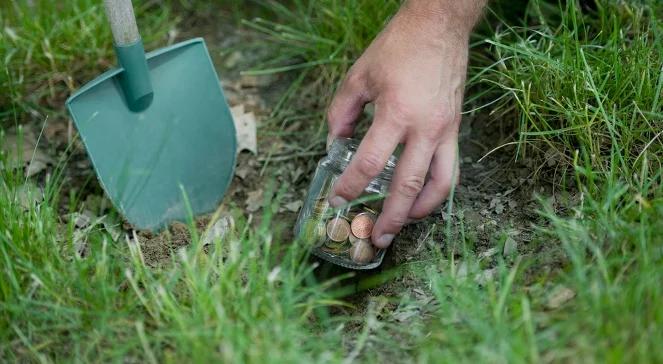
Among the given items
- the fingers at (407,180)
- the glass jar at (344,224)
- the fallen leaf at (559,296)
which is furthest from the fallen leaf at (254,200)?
the fallen leaf at (559,296)

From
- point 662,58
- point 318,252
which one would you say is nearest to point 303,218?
point 318,252

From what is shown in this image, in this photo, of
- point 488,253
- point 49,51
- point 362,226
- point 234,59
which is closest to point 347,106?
point 362,226

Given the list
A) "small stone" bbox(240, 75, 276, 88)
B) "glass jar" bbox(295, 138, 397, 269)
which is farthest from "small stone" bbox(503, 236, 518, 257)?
"small stone" bbox(240, 75, 276, 88)

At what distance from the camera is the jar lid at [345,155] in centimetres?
210

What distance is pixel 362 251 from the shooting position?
2094 mm

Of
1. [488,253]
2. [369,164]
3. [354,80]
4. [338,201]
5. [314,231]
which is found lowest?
[488,253]

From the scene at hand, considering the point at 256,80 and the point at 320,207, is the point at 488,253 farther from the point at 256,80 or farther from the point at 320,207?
the point at 256,80

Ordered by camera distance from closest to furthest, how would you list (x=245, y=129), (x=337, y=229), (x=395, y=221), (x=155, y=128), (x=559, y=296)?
(x=559, y=296)
(x=395, y=221)
(x=337, y=229)
(x=155, y=128)
(x=245, y=129)

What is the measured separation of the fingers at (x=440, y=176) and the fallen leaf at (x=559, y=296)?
40cm

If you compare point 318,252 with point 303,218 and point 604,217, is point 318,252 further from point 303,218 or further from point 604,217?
point 604,217

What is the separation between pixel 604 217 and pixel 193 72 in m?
1.29

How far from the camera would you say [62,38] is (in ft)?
8.46

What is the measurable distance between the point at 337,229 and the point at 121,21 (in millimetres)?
814

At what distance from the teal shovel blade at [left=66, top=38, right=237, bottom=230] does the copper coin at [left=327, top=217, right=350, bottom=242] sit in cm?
46
